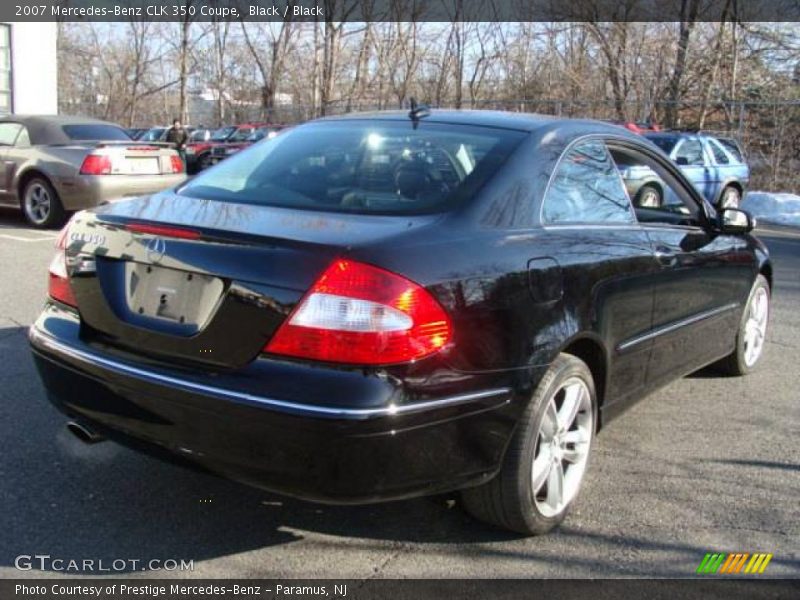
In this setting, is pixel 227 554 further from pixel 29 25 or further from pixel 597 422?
pixel 29 25

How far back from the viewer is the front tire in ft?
9.32

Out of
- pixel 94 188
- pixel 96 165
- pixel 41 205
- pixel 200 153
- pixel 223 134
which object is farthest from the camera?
pixel 223 134

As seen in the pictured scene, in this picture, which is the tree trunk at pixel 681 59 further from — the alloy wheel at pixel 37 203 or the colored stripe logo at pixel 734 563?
the colored stripe logo at pixel 734 563

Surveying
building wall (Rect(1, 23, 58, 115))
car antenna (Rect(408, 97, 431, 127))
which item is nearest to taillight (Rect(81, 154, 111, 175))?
car antenna (Rect(408, 97, 431, 127))

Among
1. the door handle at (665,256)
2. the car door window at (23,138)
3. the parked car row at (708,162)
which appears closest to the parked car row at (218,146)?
the car door window at (23,138)

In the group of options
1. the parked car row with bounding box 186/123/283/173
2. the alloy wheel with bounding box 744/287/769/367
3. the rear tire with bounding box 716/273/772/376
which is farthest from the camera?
the parked car row with bounding box 186/123/283/173

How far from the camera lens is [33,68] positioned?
64.8 ft

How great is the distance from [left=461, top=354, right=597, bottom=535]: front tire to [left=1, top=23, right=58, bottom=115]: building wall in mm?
19615

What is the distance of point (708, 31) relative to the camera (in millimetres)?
26109

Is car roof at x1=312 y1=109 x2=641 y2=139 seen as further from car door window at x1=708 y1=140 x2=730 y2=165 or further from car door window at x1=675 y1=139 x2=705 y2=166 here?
car door window at x1=708 y1=140 x2=730 y2=165

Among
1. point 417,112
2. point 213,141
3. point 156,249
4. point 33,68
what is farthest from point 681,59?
point 156,249

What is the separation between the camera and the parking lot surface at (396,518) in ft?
9.31

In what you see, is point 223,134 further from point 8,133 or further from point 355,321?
point 355,321

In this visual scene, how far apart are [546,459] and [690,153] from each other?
12590 mm
